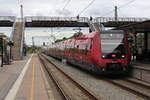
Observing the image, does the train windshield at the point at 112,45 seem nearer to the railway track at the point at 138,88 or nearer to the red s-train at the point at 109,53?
the red s-train at the point at 109,53

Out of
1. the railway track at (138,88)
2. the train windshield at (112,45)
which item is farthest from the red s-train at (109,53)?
the railway track at (138,88)

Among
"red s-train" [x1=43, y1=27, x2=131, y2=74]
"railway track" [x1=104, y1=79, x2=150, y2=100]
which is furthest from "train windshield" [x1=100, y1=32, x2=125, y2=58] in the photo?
"railway track" [x1=104, y1=79, x2=150, y2=100]

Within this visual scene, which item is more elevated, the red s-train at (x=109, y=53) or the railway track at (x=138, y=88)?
the red s-train at (x=109, y=53)

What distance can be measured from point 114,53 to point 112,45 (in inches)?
21.6

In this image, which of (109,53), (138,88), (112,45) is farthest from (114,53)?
(138,88)

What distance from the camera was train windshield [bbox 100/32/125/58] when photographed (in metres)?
13.5

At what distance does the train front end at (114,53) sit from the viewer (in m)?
13.3

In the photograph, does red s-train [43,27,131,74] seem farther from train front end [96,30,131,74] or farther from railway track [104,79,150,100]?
railway track [104,79,150,100]

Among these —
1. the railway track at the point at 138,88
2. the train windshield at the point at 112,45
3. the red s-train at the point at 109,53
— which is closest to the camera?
the railway track at the point at 138,88

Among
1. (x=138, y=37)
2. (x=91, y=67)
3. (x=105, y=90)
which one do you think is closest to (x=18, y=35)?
(x=138, y=37)

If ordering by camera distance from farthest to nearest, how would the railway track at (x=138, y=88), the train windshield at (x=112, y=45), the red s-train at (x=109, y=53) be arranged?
1. the train windshield at (x=112, y=45)
2. the red s-train at (x=109, y=53)
3. the railway track at (x=138, y=88)

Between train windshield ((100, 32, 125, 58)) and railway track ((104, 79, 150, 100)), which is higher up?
train windshield ((100, 32, 125, 58))

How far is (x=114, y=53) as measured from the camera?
13.5 meters

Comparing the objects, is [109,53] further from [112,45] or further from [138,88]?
[138,88]
